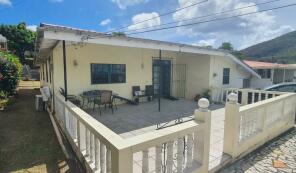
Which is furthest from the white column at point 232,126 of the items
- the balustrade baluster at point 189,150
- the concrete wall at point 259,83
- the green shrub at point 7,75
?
the concrete wall at point 259,83

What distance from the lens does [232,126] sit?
10.8ft

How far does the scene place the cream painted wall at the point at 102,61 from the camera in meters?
7.07

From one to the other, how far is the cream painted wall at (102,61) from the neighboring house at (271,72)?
8374mm

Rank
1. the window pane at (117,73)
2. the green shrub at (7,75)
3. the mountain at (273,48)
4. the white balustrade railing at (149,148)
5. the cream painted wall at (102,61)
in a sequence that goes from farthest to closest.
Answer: the mountain at (273,48), the green shrub at (7,75), the window pane at (117,73), the cream painted wall at (102,61), the white balustrade railing at (149,148)

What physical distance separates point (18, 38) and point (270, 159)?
33.9 m

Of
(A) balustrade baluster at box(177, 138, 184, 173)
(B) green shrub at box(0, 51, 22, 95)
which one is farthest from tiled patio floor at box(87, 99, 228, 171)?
(B) green shrub at box(0, 51, 22, 95)

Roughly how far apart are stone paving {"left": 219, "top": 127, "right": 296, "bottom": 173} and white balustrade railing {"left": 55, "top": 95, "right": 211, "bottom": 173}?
0.92 meters

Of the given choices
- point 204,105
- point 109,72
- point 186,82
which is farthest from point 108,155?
point 186,82

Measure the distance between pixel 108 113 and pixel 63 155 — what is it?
3.02m

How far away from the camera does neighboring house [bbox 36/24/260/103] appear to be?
5603mm

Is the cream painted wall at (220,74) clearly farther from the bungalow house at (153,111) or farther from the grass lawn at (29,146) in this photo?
the grass lawn at (29,146)

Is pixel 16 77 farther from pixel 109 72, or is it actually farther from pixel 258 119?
pixel 258 119

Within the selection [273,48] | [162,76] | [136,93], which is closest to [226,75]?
Answer: [162,76]

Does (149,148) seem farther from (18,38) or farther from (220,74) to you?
(18,38)
